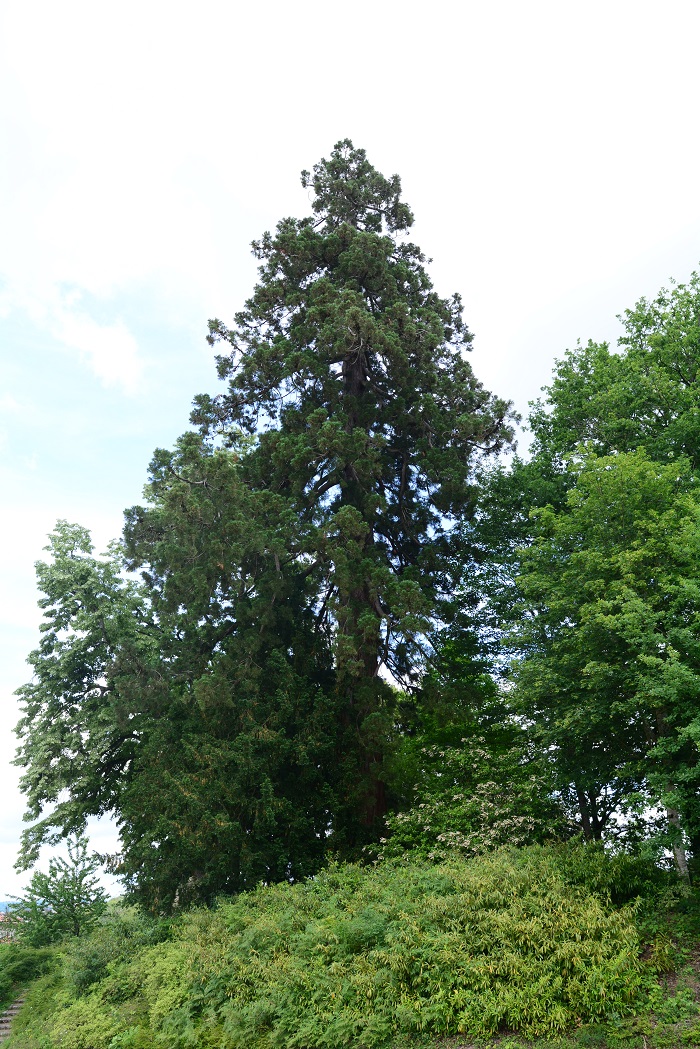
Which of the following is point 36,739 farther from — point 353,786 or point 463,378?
point 463,378

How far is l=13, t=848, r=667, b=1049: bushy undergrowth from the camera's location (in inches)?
294

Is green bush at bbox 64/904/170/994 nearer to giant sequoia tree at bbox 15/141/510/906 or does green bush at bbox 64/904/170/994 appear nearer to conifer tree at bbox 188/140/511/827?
giant sequoia tree at bbox 15/141/510/906

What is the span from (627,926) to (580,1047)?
1569 mm

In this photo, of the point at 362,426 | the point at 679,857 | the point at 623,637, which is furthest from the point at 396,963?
the point at 362,426

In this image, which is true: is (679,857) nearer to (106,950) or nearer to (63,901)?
(106,950)

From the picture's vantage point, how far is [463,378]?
810 inches

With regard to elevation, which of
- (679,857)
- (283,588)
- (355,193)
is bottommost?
(679,857)

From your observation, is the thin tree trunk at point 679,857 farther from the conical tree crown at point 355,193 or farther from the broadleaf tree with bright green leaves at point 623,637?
the conical tree crown at point 355,193

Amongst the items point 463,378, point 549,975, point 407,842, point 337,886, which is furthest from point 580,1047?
point 463,378

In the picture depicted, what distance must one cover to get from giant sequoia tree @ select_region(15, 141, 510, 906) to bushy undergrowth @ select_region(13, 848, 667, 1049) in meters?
2.64

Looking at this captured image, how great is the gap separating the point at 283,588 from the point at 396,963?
32.0 ft

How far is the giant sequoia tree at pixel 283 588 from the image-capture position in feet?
49.3

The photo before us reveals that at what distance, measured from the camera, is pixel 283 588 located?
17047 millimetres

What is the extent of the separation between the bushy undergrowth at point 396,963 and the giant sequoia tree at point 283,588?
2643 mm
